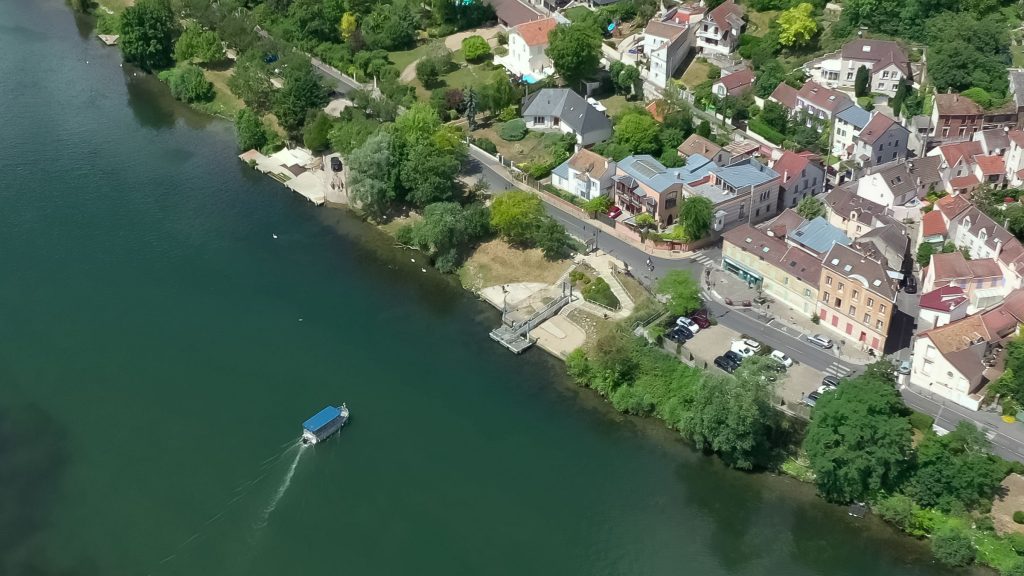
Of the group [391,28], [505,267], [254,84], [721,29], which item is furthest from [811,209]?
[254,84]

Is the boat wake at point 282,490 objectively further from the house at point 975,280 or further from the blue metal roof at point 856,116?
the blue metal roof at point 856,116

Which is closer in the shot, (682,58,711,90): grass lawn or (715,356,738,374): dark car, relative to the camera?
(715,356,738,374): dark car

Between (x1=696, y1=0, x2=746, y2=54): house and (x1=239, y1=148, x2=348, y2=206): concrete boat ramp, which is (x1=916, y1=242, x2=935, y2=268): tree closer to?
(x1=696, y1=0, x2=746, y2=54): house

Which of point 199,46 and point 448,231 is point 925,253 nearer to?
point 448,231

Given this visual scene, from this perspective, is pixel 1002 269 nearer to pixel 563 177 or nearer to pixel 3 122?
pixel 563 177

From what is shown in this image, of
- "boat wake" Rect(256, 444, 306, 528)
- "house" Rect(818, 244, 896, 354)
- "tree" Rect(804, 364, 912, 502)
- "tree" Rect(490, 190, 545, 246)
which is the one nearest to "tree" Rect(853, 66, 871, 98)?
"house" Rect(818, 244, 896, 354)

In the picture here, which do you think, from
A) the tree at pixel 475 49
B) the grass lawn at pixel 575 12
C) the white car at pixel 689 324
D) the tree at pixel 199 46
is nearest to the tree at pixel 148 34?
the tree at pixel 199 46
